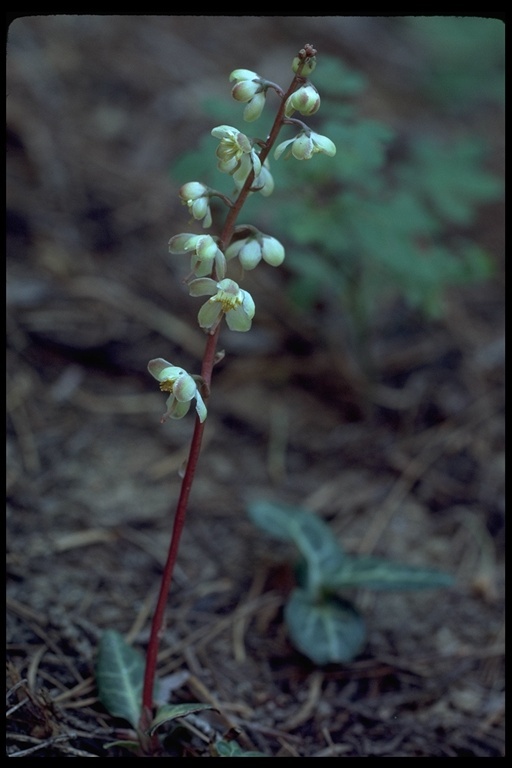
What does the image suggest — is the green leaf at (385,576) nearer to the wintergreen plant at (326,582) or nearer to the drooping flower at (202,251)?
the wintergreen plant at (326,582)

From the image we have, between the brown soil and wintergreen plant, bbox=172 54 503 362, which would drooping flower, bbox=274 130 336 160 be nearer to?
wintergreen plant, bbox=172 54 503 362

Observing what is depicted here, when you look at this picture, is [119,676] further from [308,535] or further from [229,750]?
[308,535]

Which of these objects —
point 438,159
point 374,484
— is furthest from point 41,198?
point 374,484

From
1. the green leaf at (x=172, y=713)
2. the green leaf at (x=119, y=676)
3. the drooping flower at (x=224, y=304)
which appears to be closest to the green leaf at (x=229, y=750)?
the green leaf at (x=172, y=713)

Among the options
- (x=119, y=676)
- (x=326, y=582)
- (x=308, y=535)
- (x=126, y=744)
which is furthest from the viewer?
(x=308, y=535)

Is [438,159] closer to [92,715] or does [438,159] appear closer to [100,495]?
[100,495]

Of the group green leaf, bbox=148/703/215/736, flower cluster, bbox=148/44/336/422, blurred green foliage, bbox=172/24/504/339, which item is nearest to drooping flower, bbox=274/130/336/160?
flower cluster, bbox=148/44/336/422

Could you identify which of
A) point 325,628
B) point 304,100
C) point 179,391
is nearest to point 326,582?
point 325,628
